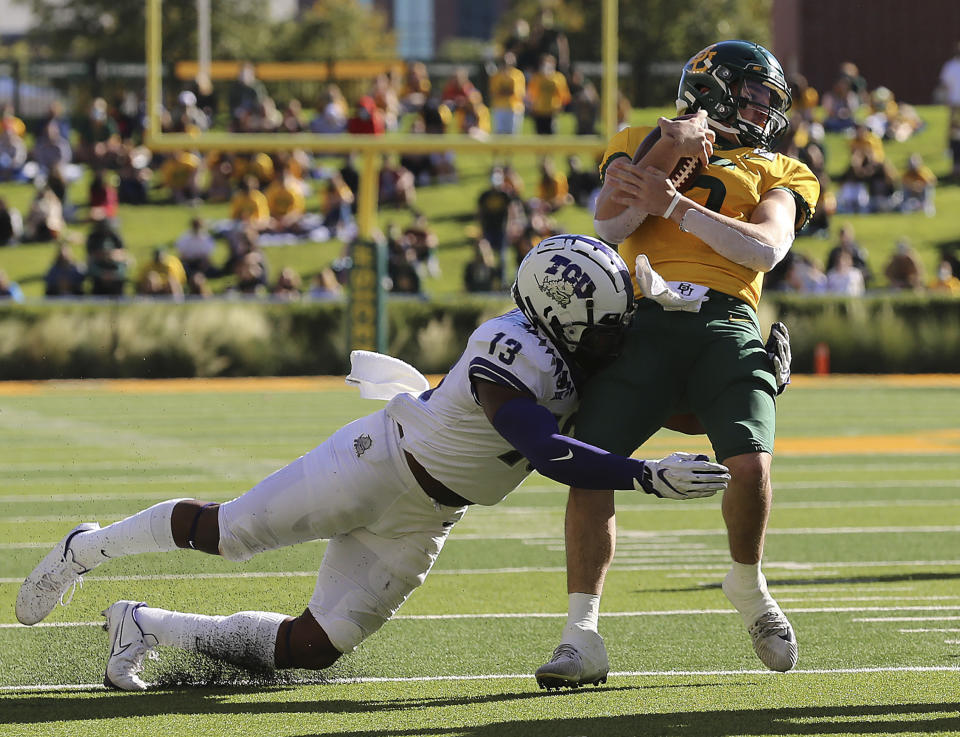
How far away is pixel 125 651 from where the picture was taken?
14.4ft

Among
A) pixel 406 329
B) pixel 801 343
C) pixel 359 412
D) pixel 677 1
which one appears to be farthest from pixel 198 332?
pixel 677 1

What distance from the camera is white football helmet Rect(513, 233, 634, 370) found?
4.03 meters

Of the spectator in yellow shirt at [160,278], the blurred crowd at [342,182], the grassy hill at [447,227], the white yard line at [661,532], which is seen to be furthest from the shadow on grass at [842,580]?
the grassy hill at [447,227]

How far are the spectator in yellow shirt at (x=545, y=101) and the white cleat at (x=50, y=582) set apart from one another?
571 inches

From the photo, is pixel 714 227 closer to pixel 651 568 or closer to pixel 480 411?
pixel 480 411

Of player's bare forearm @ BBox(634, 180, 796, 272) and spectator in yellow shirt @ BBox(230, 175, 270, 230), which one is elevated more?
player's bare forearm @ BBox(634, 180, 796, 272)

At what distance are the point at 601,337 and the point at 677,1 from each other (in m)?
39.6

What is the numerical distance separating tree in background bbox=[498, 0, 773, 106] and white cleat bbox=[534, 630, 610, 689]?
79.1ft

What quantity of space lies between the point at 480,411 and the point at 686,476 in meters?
0.67

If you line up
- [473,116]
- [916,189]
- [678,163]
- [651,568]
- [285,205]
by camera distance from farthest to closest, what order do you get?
1. [916,189]
2. [285,205]
3. [473,116]
4. [651,568]
5. [678,163]

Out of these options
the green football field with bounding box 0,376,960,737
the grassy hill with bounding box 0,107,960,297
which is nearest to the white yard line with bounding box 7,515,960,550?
the green football field with bounding box 0,376,960,737

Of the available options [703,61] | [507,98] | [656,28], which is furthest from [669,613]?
[656,28]

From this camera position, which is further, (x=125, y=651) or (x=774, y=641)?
(x=125, y=651)

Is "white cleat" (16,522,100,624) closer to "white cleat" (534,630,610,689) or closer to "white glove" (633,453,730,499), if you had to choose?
"white cleat" (534,630,610,689)
